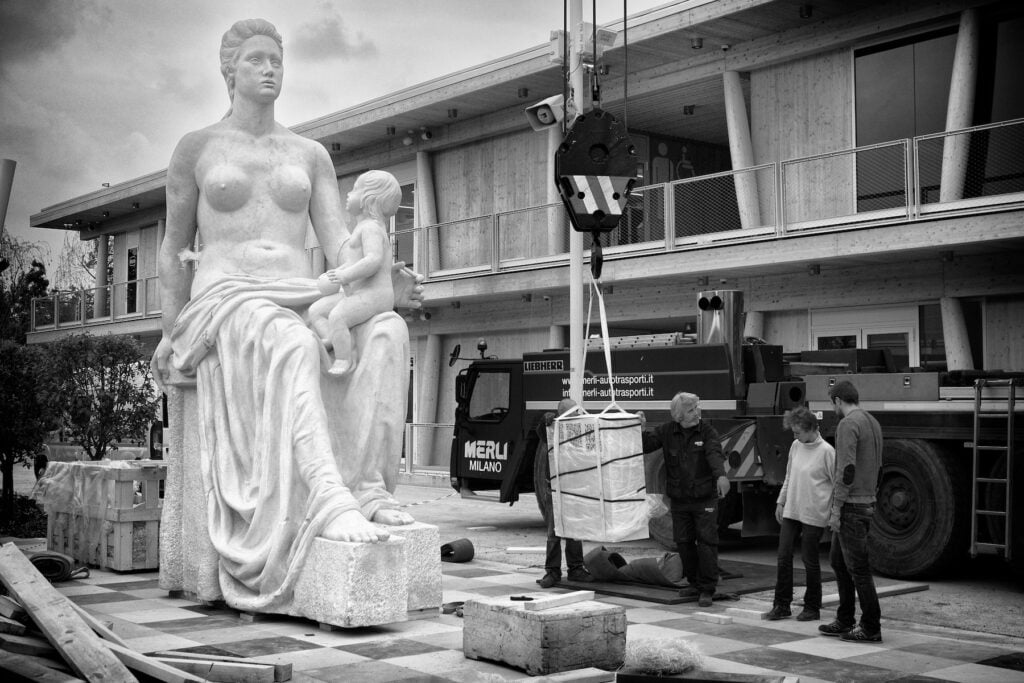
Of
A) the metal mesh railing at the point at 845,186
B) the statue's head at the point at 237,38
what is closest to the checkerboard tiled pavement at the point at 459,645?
the statue's head at the point at 237,38

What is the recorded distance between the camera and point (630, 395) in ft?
44.4

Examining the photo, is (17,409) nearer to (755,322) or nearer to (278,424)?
(278,424)

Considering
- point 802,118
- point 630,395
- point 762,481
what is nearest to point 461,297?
point 802,118

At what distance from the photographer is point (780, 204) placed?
1823 centimetres

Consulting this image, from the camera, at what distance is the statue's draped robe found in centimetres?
755

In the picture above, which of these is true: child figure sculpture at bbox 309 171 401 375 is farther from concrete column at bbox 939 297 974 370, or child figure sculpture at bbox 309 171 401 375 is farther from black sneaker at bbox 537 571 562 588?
concrete column at bbox 939 297 974 370

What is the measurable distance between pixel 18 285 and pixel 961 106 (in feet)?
70.0

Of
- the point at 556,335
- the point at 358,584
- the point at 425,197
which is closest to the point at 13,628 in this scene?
the point at 358,584

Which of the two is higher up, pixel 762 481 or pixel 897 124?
pixel 897 124

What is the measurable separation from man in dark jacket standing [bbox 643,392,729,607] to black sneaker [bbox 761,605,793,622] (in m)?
0.72

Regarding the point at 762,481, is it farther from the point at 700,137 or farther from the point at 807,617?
the point at 700,137

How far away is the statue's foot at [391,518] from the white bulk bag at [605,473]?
1121 mm

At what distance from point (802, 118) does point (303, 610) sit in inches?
587

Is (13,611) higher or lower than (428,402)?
lower
